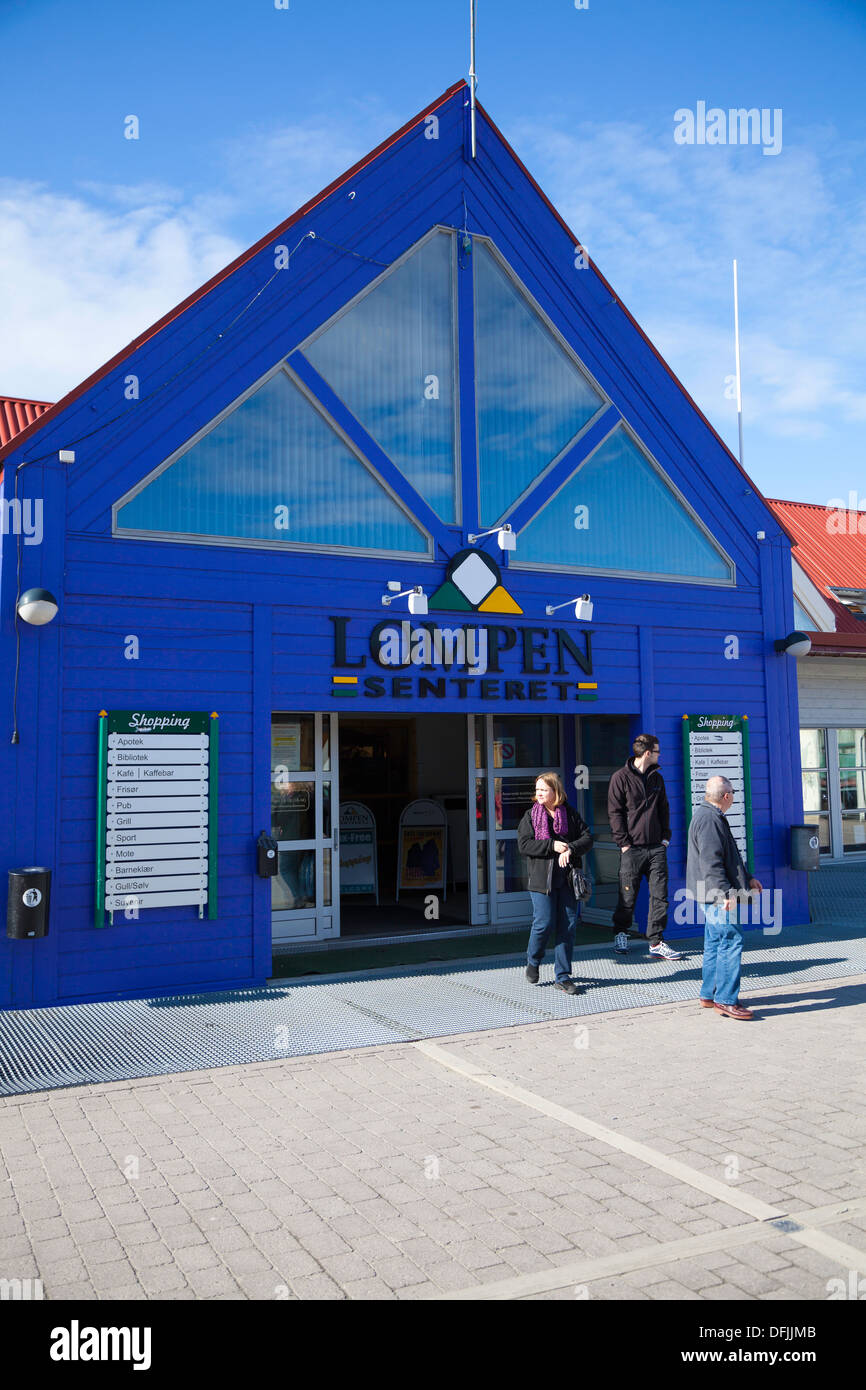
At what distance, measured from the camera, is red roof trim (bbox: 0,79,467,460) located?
301 inches

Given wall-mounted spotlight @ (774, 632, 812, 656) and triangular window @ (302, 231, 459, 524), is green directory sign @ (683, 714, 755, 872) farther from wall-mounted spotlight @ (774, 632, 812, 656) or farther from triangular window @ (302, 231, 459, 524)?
triangular window @ (302, 231, 459, 524)

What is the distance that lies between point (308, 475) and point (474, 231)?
120 inches

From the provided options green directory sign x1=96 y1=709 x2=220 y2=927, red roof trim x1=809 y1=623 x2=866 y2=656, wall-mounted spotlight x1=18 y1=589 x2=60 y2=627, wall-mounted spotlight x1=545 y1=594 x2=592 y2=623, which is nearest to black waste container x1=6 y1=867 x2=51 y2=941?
green directory sign x1=96 y1=709 x2=220 y2=927

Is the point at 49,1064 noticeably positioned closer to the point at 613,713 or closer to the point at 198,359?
the point at 198,359

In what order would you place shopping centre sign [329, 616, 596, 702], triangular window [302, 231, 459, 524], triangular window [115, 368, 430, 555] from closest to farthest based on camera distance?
1. triangular window [115, 368, 430, 555]
2. shopping centre sign [329, 616, 596, 702]
3. triangular window [302, 231, 459, 524]

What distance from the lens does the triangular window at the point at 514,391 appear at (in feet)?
32.0

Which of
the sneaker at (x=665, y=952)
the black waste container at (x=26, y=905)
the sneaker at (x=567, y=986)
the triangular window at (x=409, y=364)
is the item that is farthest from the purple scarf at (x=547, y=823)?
the black waste container at (x=26, y=905)

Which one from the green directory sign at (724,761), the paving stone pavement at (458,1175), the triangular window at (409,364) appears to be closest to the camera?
the paving stone pavement at (458,1175)

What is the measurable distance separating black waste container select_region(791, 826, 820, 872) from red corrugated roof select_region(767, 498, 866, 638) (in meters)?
4.97

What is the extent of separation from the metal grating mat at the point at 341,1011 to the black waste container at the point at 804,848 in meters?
1.01

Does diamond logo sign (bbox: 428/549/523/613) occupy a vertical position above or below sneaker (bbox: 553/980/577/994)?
above

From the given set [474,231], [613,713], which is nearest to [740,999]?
[613,713]

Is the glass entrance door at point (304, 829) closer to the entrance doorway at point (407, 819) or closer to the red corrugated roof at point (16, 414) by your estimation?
the entrance doorway at point (407, 819)

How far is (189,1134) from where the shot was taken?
512cm
